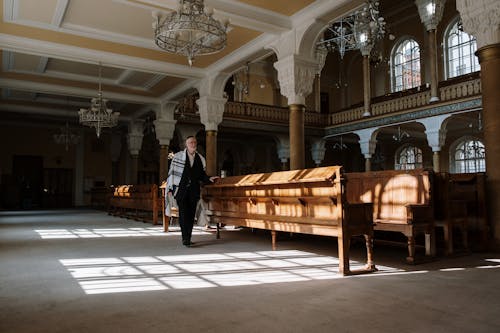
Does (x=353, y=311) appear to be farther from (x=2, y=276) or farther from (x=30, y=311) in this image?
(x=2, y=276)

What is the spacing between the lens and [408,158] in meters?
22.9

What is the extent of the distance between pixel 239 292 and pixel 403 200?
298cm

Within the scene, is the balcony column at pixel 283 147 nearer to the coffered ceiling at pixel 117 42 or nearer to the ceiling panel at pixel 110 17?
the coffered ceiling at pixel 117 42

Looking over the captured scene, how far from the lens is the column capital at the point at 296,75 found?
8.49 meters

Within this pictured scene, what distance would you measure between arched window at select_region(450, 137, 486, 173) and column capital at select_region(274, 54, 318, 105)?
14510mm

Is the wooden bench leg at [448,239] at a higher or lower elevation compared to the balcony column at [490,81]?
lower

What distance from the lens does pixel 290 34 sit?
857 centimetres

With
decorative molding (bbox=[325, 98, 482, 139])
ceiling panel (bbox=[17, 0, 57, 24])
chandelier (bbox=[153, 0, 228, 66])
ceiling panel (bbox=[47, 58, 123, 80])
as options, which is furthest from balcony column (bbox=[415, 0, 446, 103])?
ceiling panel (bbox=[17, 0, 57, 24])

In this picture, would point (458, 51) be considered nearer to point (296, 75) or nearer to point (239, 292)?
point (296, 75)

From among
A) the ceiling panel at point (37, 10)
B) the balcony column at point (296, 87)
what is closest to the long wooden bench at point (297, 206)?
the balcony column at point (296, 87)

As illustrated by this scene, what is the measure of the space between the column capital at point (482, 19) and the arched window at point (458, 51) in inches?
547

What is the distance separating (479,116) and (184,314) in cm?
1806

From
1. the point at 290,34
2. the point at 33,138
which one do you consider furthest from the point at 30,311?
the point at 33,138

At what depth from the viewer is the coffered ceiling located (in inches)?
307
